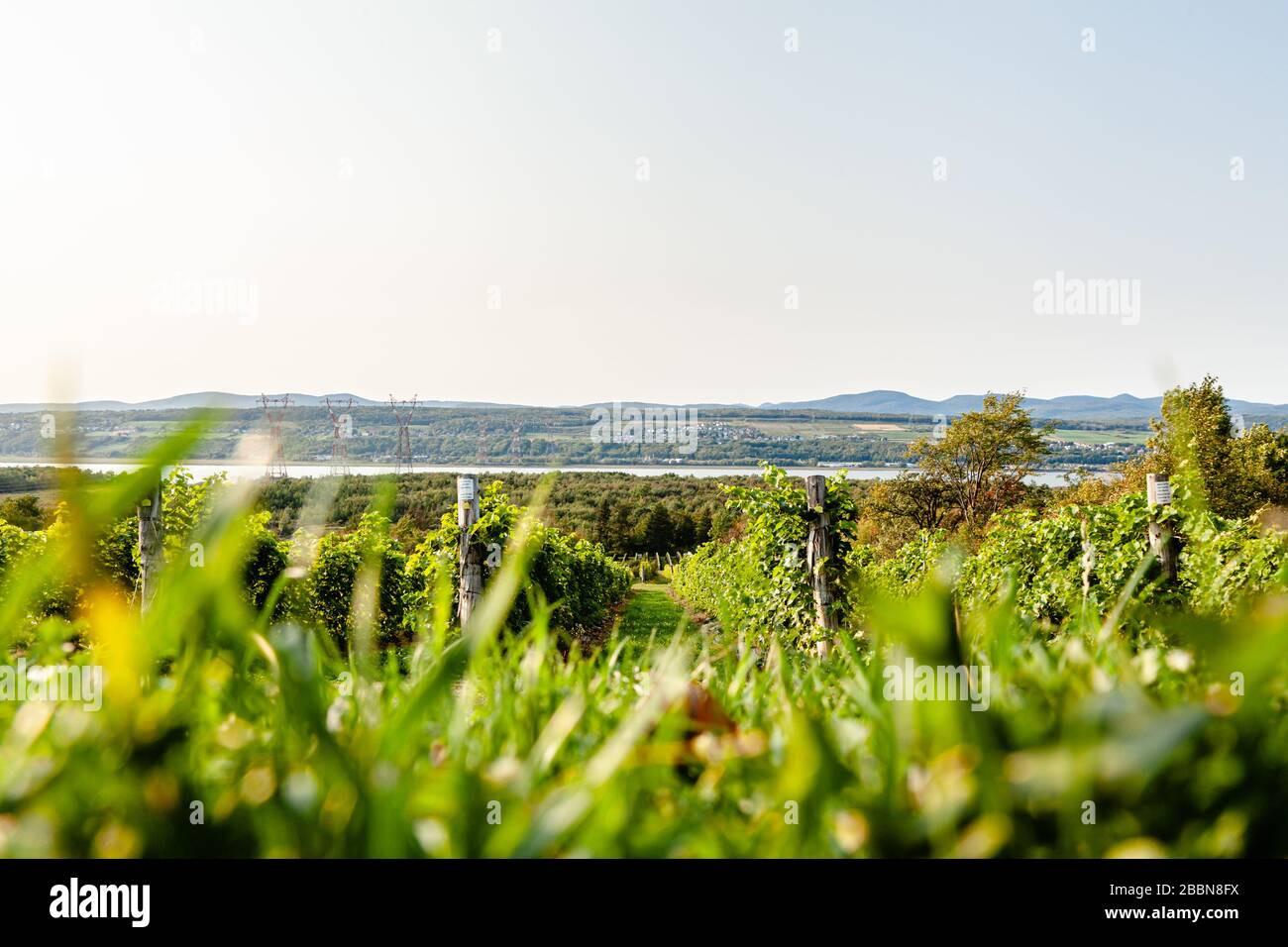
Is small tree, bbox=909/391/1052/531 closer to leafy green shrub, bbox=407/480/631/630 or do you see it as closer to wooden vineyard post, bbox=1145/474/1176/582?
leafy green shrub, bbox=407/480/631/630

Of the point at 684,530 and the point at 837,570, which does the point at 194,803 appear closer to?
the point at 837,570

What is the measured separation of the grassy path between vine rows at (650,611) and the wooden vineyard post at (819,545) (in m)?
9.82

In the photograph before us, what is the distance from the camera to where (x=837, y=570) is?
966 centimetres

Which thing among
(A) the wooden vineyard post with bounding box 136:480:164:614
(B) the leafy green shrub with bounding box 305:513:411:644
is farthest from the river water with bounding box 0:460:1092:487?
(B) the leafy green shrub with bounding box 305:513:411:644

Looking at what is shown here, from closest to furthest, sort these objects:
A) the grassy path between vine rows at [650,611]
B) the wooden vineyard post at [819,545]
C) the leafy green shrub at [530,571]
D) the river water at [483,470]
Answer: the river water at [483,470] < the wooden vineyard post at [819,545] < the leafy green shrub at [530,571] < the grassy path between vine rows at [650,611]

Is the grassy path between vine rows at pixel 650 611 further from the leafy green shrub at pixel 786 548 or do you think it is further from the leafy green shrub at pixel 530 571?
the leafy green shrub at pixel 786 548

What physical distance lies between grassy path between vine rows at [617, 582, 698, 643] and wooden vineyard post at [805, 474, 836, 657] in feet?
32.2

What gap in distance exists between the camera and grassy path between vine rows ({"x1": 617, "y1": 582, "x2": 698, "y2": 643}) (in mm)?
22609

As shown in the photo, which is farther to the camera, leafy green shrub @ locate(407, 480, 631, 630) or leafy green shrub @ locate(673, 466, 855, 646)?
leafy green shrub @ locate(407, 480, 631, 630)

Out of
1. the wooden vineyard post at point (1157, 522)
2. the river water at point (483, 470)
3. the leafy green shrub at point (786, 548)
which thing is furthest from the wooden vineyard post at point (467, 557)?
the wooden vineyard post at point (1157, 522)

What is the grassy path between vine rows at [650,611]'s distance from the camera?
890 inches

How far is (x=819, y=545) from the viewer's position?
9.92 meters
